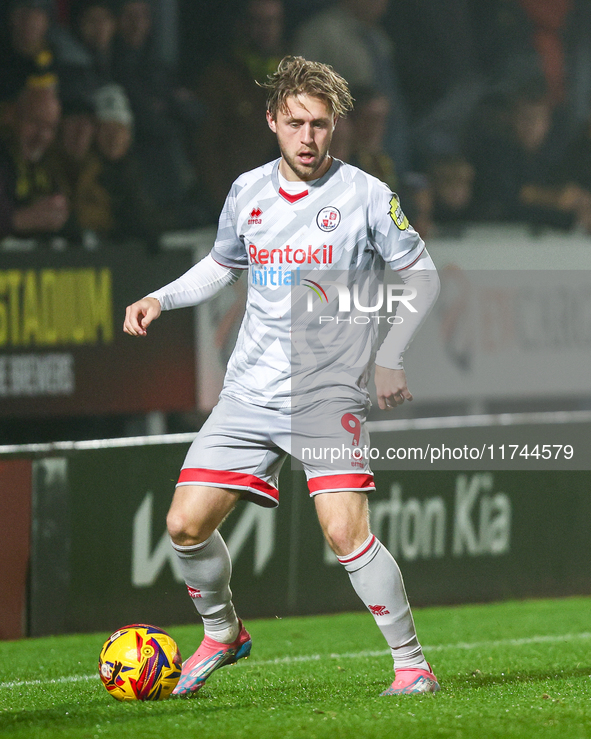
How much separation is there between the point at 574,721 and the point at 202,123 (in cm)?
590

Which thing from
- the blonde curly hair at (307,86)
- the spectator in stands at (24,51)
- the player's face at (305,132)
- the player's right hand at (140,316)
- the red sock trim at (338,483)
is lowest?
the red sock trim at (338,483)

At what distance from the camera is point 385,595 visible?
3.86 metres

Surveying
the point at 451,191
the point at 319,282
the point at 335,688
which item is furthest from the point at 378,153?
the point at 335,688

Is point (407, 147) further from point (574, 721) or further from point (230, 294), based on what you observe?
point (574, 721)

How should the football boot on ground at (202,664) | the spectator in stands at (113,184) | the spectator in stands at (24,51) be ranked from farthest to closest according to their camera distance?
the spectator in stands at (113,184), the spectator in stands at (24,51), the football boot on ground at (202,664)

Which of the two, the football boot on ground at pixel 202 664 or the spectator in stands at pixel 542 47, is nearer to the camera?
the football boot on ground at pixel 202 664

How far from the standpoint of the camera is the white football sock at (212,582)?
3.97m

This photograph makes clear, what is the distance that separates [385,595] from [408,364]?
17.1ft

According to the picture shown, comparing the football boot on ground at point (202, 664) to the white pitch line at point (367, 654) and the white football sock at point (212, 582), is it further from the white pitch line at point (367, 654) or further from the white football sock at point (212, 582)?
the white pitch line at point (367, 654)

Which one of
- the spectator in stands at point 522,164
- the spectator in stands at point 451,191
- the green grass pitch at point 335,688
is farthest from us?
the spectator in stands at point 522,164

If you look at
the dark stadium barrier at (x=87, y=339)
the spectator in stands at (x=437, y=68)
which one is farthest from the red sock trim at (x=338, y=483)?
the spectator in stands at (x=437, y=68)

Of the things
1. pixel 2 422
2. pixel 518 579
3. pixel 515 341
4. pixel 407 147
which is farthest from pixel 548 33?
pixel 2 422

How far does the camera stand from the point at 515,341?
956cm

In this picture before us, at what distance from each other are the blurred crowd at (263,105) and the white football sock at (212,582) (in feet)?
13.3
